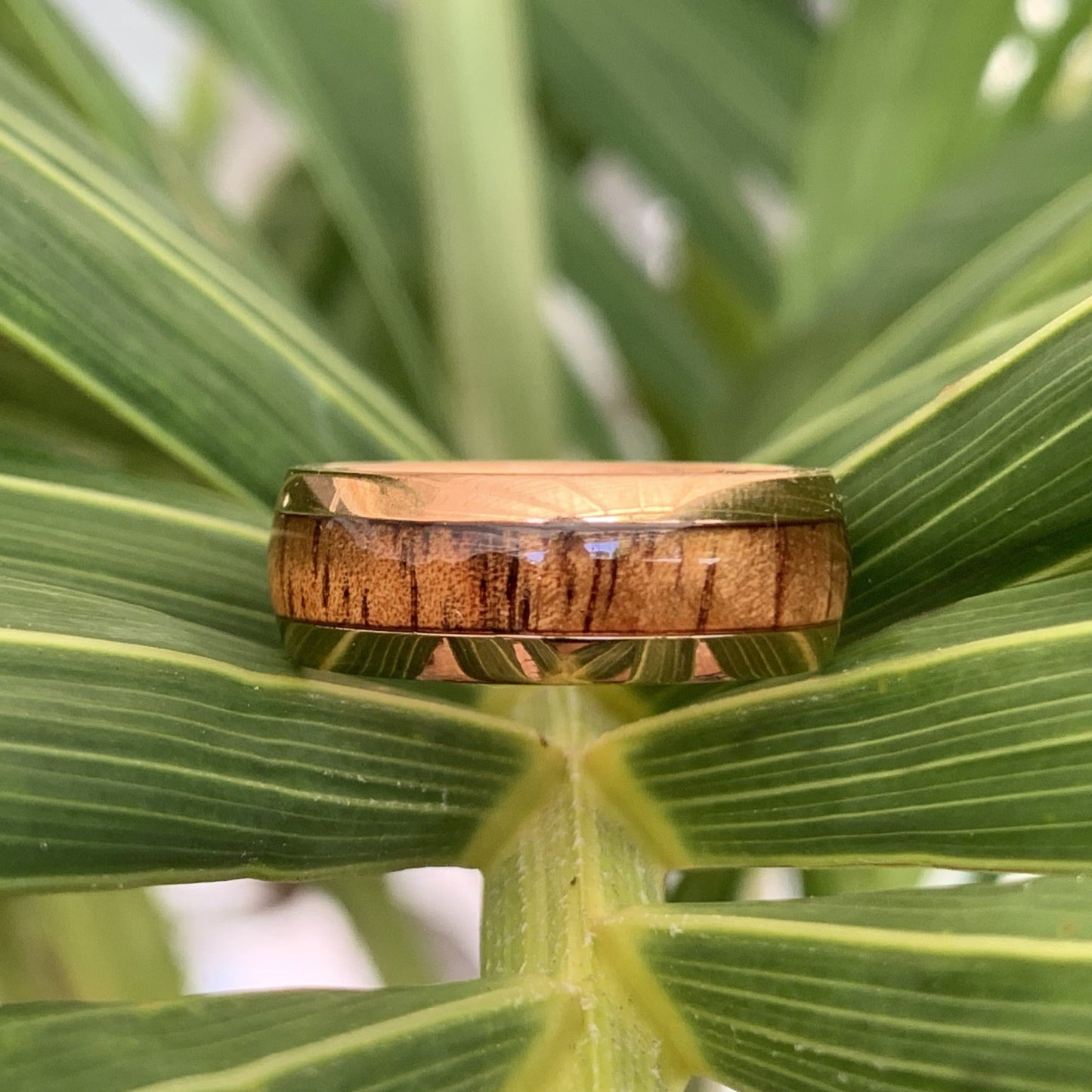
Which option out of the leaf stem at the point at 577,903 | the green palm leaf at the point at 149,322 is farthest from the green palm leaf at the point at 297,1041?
the green palm leaf at the point at 149,322

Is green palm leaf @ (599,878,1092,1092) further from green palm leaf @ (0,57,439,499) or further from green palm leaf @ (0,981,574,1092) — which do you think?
green palm leaf @ (0,57,439,499)

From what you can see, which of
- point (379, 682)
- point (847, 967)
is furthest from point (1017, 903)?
point (379, 682)

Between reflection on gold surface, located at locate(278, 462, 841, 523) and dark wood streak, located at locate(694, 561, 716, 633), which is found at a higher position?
reflection on gold surface, located at locate(278, 462, 841, 523)

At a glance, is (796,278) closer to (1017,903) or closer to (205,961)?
(1017,903)

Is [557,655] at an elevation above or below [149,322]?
below

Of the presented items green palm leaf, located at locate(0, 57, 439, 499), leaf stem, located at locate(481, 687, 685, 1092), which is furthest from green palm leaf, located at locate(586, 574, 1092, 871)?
green palm leaf, located at locate(0, 57, 439, 499)

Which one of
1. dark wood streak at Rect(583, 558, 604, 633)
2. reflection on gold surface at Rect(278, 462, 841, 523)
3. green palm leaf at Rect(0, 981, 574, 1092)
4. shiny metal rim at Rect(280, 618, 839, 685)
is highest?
reflection on gold surface at Rect(278, 462, 841, 523)

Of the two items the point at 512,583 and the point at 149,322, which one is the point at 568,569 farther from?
the point at 149,322

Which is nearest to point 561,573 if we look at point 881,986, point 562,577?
point 562,577
